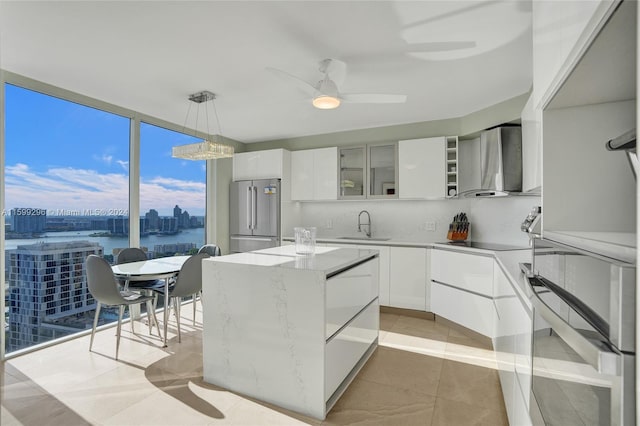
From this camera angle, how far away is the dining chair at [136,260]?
335 cm

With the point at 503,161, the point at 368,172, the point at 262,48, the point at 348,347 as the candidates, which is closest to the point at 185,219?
the point at 368,172

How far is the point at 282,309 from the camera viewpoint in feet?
6.68

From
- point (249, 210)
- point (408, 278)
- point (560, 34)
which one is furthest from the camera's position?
point (249, 210)

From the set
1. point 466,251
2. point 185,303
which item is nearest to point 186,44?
point 466,251

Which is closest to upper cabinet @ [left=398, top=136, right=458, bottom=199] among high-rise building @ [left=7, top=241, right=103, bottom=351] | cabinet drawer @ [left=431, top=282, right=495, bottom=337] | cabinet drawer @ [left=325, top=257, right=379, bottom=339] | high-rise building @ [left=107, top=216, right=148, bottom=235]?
cabinet drawer @ [left=431, top=282, right=495, bottom=337]

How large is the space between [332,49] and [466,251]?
2.39 meters

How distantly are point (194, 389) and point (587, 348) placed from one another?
241 cm

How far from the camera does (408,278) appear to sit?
3969 millimetres

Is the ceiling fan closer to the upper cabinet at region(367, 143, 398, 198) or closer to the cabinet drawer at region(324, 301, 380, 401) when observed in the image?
the cabinet drawer at region(324, 301, 380, 401)

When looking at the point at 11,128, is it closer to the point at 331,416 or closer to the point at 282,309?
the point at 282,309

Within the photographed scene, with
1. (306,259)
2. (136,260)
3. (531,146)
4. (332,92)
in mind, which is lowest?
(136,260)

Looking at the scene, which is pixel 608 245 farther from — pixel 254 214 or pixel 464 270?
pixel 254 214

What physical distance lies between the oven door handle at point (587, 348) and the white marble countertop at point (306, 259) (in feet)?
4.10

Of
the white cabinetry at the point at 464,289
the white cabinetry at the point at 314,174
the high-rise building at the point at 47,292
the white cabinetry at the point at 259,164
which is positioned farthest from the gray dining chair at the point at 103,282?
the white cabinetry at the point at 464,289
